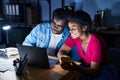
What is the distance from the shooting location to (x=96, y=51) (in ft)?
5.97

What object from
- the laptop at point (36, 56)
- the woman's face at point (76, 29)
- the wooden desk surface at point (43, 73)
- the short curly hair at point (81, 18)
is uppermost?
the short curly hair at point (81, 18)

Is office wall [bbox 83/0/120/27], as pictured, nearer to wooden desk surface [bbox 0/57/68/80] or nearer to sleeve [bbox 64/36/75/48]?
sleeve [bbox 64/36/75/48]

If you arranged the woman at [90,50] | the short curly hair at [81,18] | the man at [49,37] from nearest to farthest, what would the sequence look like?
the woman at [90,50]
the short curly hair at [81,18]
the man at [49,37]

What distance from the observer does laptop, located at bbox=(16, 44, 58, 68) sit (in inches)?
64.9

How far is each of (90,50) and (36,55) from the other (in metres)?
0.52

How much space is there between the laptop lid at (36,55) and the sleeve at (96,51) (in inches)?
15.4

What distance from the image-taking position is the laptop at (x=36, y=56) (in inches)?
64.9

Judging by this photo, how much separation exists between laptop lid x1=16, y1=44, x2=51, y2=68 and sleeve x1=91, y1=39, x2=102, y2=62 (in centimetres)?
39

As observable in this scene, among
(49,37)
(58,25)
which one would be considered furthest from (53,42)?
(58,25)

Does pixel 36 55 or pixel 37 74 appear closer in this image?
pixel 37 74

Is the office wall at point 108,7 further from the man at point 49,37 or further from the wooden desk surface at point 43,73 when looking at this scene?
the wooden desk surface at point 43,73

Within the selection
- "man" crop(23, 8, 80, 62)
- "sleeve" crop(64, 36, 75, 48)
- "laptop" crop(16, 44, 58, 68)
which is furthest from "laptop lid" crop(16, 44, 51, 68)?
"man" crop(23, 8, 80, 62)

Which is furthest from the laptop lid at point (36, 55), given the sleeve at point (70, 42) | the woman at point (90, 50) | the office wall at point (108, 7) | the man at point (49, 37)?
the office wall at point (108, 7)

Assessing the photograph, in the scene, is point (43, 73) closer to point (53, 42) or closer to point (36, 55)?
point (36, 55)
